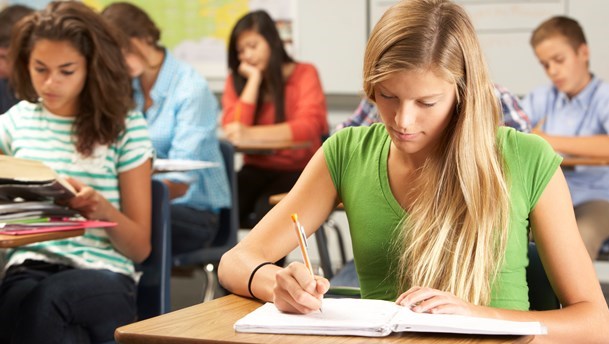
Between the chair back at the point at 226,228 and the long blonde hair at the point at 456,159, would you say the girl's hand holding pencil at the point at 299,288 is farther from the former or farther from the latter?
the chair back at the point at 226,228

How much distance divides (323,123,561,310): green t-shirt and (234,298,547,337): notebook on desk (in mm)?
301

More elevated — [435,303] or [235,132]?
[435,303]

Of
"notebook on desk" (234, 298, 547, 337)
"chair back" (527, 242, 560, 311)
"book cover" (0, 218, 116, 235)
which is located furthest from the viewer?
"book cover" (0, 218, 116, 235)

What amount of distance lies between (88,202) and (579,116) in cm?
286

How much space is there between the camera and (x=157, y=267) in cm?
272

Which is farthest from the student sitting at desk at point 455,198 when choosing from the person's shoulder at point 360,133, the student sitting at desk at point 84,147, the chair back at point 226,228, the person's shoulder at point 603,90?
the person's shoulder at point 603,90

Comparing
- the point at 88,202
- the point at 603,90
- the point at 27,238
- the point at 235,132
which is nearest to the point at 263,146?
the point at 235,132

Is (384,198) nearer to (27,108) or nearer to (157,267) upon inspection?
(157,267)

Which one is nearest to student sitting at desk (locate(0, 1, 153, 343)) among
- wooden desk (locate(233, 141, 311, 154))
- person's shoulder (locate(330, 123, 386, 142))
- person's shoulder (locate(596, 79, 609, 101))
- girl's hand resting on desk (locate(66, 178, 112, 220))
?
girl's hand resting on desk (locate(66, 178, 112, 220))

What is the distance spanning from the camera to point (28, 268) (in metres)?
2.51

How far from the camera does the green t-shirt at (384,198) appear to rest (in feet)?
5.43

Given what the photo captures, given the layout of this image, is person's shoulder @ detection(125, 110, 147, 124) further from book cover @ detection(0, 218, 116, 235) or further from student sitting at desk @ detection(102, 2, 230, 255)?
student sitting at desk @ detection(102, 2, 230, 255)

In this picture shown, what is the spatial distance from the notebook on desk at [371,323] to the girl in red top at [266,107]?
3332 millimetres

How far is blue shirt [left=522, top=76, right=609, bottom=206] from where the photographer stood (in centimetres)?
435
